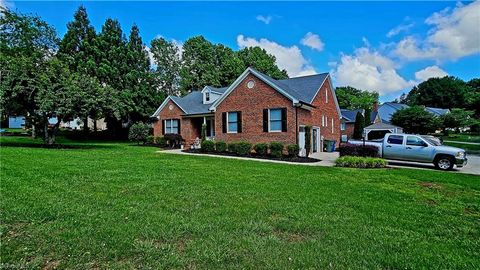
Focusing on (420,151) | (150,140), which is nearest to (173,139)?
(150,140)

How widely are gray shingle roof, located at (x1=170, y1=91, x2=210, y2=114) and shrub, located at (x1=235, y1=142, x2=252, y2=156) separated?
8.07m

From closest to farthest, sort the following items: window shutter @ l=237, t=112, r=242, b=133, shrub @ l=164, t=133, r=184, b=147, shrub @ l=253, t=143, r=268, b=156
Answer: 1. shrub @ l=253, t=143, r=268, b=156
2. window shutter @ l=237, t=112, r=242, b=133
3. shrub @ l=164, t=133, r=184, b=147

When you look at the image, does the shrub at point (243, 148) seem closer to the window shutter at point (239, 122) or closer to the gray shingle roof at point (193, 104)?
the window shutter at point (239, 122)

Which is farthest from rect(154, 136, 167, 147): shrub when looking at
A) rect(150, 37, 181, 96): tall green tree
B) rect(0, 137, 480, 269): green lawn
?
rect(150, 37, 181, 96): tall green tree

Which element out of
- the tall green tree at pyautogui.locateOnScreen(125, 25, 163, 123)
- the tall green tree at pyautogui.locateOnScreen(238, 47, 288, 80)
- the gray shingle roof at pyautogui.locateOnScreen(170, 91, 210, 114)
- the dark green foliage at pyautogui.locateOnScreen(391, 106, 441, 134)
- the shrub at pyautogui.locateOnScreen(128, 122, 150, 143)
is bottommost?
the shrub at pyautogui.locateOnScreen(128, 122, 150, 143)

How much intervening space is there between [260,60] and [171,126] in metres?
25.0

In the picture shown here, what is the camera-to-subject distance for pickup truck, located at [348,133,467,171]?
43.5 feet

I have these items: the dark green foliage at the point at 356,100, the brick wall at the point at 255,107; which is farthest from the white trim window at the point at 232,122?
the dark green foliage at the point at 356,100

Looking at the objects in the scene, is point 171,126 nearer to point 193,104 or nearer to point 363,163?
point 193,104

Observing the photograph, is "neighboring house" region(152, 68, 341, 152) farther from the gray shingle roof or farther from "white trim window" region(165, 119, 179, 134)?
"white trim window" region(165, 119, 179, 134)

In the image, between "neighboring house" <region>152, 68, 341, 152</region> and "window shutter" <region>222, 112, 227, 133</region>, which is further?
"window shutter" <region>222, 112, 227, 133</region>

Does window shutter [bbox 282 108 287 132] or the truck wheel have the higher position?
window shutter [bbox 282 108 287 132]

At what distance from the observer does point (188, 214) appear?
16.4 ft

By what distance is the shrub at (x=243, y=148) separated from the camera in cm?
1747
